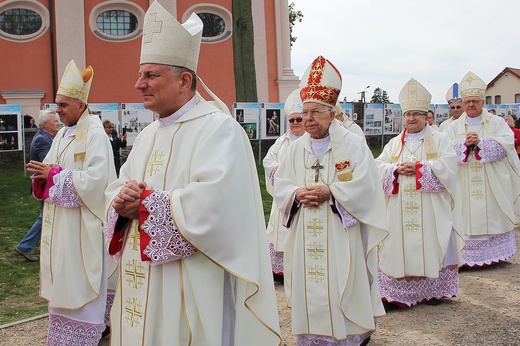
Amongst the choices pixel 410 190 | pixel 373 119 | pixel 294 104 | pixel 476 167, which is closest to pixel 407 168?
pixel 410 190

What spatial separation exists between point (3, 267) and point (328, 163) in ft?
16.5

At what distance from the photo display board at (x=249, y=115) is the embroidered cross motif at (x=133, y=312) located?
1287 centimetres

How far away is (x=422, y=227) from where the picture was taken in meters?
6.54

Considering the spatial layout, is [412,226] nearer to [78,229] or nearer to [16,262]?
[78,229]

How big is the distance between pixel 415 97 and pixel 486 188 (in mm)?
2636

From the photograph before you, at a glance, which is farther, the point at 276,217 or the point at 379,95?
the point at 379,95

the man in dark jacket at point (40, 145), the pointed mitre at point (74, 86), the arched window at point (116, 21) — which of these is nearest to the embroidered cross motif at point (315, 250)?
the pointed mitre at point (74, 86)

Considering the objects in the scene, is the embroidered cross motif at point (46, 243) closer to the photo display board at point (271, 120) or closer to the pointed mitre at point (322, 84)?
the pointed mitre at point (322, 84)

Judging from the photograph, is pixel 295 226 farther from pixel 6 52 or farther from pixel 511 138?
pixel 6 52

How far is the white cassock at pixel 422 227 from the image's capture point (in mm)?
6422

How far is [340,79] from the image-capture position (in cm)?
512

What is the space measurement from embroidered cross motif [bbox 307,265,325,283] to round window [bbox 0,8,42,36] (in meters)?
18.6

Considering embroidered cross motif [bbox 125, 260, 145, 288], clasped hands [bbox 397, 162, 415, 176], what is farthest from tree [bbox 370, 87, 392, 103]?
embroidered cross motif [bbox 125, 260, 145, 288]

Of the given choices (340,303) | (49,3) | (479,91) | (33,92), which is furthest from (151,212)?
(49,3)
